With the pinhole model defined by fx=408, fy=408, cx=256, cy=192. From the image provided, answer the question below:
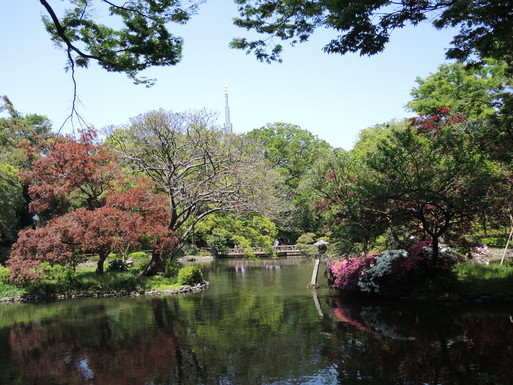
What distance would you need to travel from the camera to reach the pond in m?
6.32

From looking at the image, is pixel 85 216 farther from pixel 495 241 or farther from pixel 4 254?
pixel 495 241

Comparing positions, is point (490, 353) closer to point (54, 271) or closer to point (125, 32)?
point (125, 32)

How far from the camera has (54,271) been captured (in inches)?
714

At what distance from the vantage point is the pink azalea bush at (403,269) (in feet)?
40.5

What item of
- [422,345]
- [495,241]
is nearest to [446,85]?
[495,241]

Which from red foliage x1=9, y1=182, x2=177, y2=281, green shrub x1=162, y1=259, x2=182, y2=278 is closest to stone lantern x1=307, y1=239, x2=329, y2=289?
red foliage x1=9, y1=182, x2=177, y2=281

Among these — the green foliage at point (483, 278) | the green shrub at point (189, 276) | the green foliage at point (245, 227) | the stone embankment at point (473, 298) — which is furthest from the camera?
the green foliage at point (245, 227)

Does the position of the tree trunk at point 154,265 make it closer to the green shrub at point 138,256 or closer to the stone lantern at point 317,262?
the stone lantern at point 317,262

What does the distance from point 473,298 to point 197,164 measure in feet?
37.8

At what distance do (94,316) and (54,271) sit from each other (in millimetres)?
7058

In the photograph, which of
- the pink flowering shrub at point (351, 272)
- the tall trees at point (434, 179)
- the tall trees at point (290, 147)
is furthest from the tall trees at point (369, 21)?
the tall trees at point (290, 147)

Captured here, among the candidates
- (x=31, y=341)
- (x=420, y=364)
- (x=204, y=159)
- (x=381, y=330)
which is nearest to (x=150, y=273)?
(x=204, y=159)

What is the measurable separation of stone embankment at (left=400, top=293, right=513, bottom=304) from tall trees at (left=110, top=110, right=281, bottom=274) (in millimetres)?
8021

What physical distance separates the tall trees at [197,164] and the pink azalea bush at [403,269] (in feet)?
20.1
